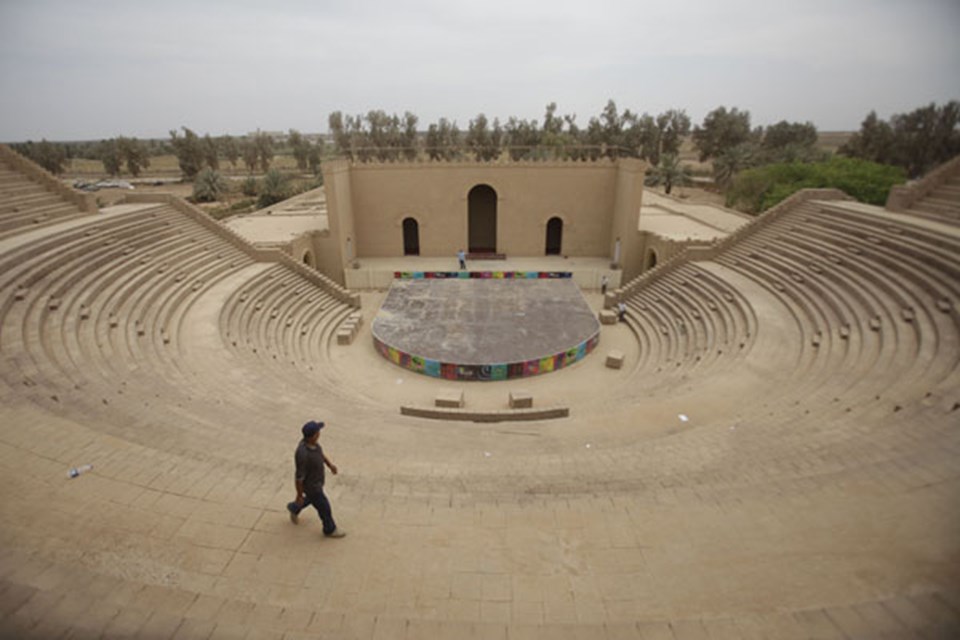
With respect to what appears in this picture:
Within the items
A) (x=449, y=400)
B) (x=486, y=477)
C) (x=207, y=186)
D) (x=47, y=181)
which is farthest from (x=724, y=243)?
(x=207, y=186)

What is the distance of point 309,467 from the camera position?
4.76m

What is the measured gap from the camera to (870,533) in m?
4.57

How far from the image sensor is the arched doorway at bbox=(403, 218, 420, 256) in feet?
83.9

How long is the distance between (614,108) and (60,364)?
191ft

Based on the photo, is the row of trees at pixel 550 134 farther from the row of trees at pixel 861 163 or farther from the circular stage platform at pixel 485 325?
the circular stage platform at pixel 485 325

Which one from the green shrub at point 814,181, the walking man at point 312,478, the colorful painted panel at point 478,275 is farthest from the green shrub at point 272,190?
the walking man at point 312,478

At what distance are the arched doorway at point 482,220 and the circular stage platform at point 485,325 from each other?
543 cm

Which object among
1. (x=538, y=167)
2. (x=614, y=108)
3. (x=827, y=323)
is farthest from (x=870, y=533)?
(x=614, y=108)

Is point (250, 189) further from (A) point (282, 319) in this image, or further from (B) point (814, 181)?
(B) point (814, 181)

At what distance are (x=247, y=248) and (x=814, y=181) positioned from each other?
32411 millimetres

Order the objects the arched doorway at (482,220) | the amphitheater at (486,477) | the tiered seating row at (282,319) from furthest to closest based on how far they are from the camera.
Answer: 1. the arched doorway at (482,220)
2. the tiered seating row at (282,319)
3. the amphitheater at (486,477)

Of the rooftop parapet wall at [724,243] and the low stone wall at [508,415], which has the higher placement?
the rooftop parapet wall at [724,243]

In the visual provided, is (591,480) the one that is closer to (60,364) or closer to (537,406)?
(537,406)

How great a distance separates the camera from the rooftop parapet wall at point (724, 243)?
19.3 m
